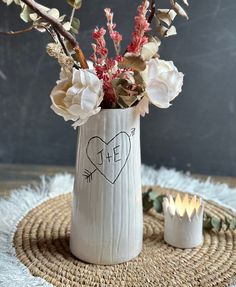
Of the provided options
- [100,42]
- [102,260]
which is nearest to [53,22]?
[100,42]

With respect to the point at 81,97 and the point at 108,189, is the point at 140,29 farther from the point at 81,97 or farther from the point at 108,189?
the point at 108,189

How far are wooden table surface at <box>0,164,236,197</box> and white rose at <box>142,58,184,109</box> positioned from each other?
54 cm

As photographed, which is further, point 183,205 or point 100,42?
point 183,205

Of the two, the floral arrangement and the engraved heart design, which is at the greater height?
the floral arrangement

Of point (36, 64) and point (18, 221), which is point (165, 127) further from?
point (18, 221)

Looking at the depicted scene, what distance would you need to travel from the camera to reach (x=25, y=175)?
1357 millimetres

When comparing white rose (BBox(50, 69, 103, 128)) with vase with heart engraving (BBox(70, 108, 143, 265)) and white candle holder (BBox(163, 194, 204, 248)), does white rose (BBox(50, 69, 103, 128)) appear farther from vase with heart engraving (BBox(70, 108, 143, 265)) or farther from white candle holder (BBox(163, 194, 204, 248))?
white candle holder (BBox(163, 194, 204, 248))

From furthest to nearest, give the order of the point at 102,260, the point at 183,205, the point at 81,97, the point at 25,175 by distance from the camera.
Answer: the point at 25,175
the point at 183,205
the point at 102,260
the point at 81,97

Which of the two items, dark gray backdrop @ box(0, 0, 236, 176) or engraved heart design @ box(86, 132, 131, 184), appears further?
dark gray backdrop @ box(0, 0, 236, 176)

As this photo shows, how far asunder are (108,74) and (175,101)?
58cm

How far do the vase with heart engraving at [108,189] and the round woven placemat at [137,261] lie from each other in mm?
30

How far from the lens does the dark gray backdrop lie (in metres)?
1.30

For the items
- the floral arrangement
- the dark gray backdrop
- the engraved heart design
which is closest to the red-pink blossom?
the floral arrangement

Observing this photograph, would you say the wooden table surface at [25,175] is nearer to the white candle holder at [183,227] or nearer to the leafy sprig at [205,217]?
the leafy sprig at [205,217]
